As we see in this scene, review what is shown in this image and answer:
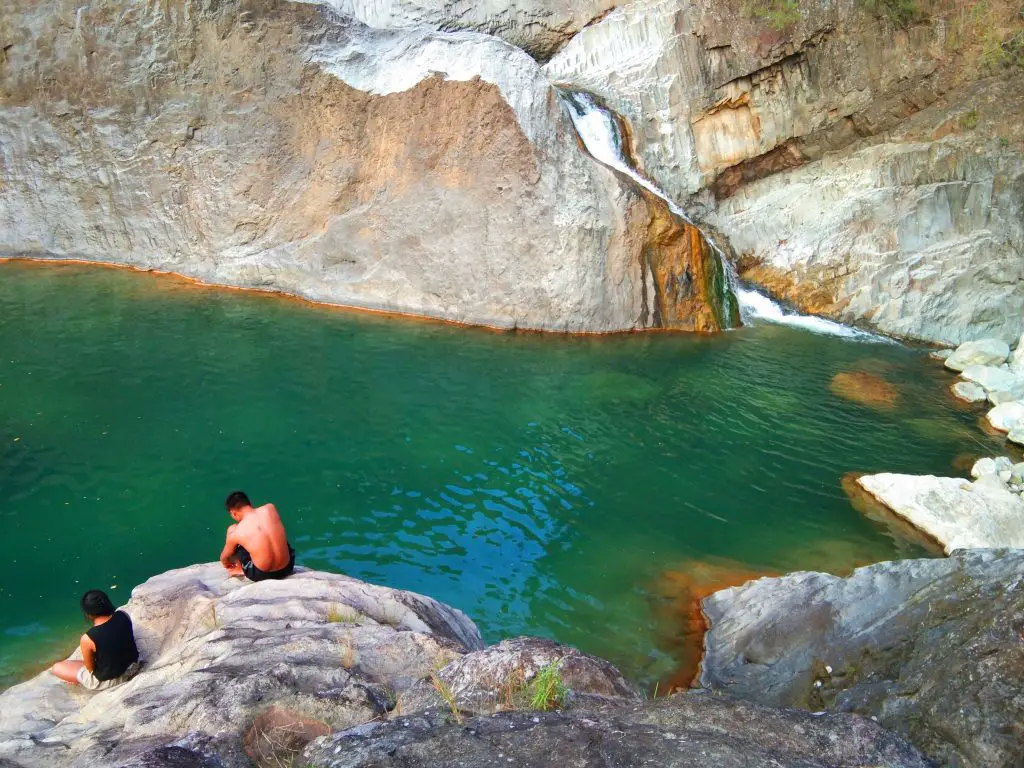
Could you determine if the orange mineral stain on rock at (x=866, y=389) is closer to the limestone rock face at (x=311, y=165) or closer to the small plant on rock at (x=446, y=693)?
the limestone rock face at (x=311, y=165)

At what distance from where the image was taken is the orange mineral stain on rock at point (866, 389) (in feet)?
48.4

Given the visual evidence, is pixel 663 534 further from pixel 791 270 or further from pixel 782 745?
pixel 791 270

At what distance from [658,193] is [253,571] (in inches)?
593

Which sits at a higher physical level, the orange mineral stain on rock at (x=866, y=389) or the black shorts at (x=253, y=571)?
the black shorts at (x=253, y=571)

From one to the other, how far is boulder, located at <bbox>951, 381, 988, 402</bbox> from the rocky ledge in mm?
12100

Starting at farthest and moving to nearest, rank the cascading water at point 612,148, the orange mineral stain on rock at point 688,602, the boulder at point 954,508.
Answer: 1. the cascading water at point 612,148
2. the boulder at point 954,508
3. the orange mineral stain on rock at point 688,602

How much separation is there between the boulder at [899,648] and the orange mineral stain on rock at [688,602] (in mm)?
157

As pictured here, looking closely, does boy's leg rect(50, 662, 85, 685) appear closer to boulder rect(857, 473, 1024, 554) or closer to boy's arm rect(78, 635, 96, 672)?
boy's arm rect(78, 635, 96, 672)

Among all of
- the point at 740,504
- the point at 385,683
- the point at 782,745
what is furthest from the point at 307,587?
the point at 740,504

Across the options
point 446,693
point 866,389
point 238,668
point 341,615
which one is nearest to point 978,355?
point 866,389

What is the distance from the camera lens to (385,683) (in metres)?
5.11

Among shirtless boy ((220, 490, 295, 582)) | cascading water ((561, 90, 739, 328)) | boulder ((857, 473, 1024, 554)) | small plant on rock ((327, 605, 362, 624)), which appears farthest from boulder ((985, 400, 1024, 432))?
shirtless boy ((220, 490, 295, 582))

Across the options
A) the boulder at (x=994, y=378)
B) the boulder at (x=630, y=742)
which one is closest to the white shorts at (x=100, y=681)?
the boulder at (x=630, y=742)

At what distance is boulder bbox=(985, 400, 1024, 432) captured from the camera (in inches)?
551
